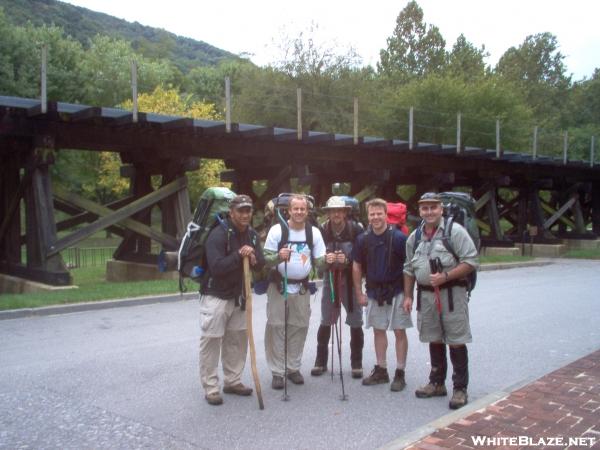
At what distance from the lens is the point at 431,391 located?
18.5 feet

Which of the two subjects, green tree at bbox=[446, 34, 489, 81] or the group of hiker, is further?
green tree at bbox=[446, 34, 489, 81]

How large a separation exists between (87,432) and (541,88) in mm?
67672

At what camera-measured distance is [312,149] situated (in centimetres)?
1712

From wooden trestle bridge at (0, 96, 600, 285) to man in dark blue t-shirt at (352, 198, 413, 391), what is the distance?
8.08m

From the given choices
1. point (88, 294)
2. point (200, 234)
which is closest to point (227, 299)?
point (200, 234)

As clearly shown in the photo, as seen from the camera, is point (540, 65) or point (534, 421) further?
point (540, 65)

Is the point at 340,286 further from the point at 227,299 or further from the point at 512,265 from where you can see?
the point at 512,265

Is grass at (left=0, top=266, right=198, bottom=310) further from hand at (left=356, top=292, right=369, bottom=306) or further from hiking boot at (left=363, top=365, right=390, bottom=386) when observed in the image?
hiking boot at (left=363, top=365, right=390, bottom=386)

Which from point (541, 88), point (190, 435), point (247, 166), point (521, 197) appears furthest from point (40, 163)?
point (541, 88)

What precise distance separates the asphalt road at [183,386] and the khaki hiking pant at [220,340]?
224 millimetres

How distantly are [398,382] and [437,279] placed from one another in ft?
3.83

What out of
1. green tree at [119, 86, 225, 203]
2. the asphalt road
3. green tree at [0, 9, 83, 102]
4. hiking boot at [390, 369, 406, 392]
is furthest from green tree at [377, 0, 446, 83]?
hiking boot at [390, 369, 406, 392]
